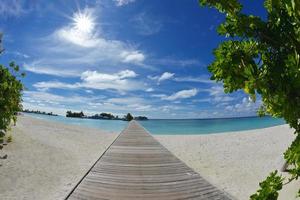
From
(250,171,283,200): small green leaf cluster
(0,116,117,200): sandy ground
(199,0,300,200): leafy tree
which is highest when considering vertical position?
(199,0,300,200): leafy tree

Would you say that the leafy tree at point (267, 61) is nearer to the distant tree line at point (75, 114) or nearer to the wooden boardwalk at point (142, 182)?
the wooden boardwalk at point (142, 182)

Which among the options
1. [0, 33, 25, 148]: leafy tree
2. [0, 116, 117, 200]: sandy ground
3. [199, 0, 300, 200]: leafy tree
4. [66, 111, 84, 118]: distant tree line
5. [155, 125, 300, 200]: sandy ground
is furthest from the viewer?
[66, 111, 84, 118]: distant tree line

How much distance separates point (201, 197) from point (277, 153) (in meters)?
9.10

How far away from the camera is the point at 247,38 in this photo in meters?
2.09

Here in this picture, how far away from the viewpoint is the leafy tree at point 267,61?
1.66 m

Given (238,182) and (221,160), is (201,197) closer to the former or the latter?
(238,182)

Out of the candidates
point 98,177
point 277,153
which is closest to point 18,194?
point 98,177

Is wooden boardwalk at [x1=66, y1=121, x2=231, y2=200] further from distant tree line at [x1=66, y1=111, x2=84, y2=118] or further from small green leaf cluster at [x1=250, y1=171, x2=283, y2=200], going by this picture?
distant tree line at [x1=66, y1=111, x2=84, y2=118]

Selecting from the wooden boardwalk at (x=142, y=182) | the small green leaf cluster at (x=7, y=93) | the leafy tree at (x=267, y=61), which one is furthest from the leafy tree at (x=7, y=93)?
the leafy tree at (x=267, y=61)

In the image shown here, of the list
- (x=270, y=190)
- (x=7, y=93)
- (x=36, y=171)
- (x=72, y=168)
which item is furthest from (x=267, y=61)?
(x=72, y=168)

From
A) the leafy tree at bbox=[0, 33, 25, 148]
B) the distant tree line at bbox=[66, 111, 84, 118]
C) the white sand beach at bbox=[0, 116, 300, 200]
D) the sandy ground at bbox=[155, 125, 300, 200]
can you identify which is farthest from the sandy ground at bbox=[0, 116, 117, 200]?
the distant tree line at bbox=[66, 111, 84, 118]

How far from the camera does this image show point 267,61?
1878 millimetres

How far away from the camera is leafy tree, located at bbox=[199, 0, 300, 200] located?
1.66 m

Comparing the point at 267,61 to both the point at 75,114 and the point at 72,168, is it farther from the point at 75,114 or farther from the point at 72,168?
the point at 75,114
